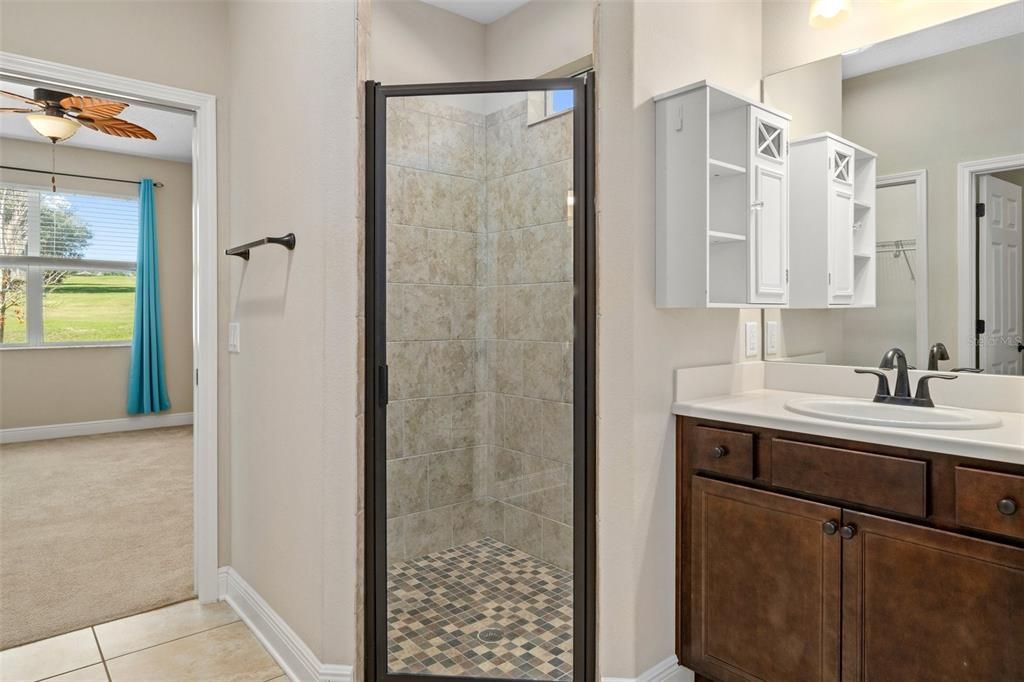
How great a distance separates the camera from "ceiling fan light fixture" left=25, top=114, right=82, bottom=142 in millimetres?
3582

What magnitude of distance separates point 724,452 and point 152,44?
2674 millimetres

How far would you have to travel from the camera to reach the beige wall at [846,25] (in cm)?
185

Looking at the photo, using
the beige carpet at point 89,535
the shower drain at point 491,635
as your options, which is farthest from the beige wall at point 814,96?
the beige carpet at point 89,535

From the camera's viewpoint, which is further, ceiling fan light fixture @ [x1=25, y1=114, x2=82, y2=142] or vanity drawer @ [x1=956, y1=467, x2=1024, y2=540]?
ceiling fan light fixture @ [x1=25, y1=114, x2=82, y2=142]

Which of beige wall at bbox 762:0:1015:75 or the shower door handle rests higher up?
beige wall at bbox 762:0:1015:75

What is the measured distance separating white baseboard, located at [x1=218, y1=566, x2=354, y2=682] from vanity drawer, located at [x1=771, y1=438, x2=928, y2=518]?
1.43 m

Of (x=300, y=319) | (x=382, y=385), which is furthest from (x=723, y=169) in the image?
(x=300, y=319)

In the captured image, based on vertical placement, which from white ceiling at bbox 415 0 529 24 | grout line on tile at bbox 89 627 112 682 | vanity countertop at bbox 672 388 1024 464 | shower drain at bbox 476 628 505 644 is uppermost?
white ceiling at bbox 415 0 529 24

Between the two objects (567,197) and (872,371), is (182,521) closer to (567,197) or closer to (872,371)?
(567,197)

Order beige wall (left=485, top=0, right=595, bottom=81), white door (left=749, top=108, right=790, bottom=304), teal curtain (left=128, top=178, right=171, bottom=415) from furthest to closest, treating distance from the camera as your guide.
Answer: teal curtain (left=128, top=178, right=171, bottom=415)
beige wall (left=485, top=0, right=595, bottom=81)
white door (left=749, top=108, right=790, bottom=304)

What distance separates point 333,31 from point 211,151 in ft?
3.39

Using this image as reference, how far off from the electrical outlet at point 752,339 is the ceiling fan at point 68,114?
11.5 feet

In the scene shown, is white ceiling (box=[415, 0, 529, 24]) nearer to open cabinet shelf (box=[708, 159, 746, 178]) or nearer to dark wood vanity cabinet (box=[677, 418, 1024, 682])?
open cabinet shelf (box=[708, 159, 746, 178])

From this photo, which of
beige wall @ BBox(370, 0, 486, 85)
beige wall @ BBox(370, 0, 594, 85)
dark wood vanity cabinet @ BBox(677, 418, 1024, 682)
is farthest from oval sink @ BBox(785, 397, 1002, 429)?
beige wall @ BBox(370, 0, 486, 85)
